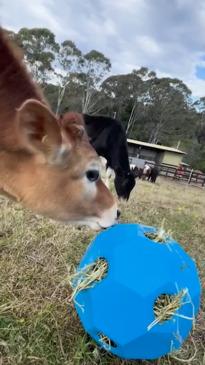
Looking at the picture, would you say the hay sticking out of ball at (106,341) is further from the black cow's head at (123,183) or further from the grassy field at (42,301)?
the black cow's head at (123,183)

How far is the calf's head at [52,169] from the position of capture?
2029 mm

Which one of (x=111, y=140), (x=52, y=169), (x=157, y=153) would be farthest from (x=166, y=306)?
(x=157, y=153)

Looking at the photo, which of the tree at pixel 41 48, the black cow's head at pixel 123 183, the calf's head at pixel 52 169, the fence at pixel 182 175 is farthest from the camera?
the tree at pixel 41 48

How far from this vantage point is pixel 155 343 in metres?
2.17

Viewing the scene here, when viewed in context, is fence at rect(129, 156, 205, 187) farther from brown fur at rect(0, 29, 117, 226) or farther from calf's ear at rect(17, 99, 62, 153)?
calf's ear at rect(17, 99, 62, 153)

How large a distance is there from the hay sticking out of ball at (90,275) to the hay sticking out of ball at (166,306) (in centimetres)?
37

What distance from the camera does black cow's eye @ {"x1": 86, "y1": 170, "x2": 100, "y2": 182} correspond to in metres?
2.34

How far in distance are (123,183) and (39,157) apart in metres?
6.38

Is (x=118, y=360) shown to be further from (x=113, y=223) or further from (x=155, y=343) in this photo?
(x=113, y=223)

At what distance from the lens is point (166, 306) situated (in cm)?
214

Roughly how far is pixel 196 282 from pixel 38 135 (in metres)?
1.33

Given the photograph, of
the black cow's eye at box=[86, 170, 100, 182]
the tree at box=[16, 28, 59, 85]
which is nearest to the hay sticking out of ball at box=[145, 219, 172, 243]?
the black cow's eye at box=[86, 170, 100, 182]

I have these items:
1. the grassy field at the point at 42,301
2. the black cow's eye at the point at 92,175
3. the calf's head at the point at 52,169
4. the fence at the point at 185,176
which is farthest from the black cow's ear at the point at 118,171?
the fence at the point at 185,176

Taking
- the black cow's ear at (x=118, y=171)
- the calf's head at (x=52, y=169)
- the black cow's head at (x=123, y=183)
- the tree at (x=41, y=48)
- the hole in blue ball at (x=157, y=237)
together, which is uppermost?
the tree at (x=41, y=48)
